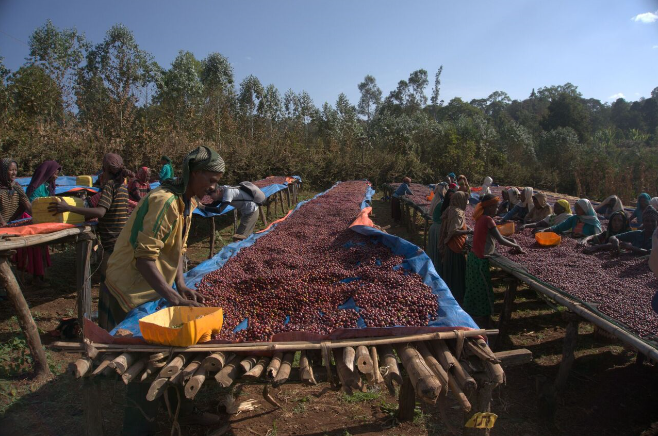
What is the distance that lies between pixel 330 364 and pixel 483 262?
129 inches

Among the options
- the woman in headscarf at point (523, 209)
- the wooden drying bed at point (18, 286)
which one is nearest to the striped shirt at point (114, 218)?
the wooden drying bed at point (18, 286)

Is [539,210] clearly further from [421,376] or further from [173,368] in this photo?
[173,368]

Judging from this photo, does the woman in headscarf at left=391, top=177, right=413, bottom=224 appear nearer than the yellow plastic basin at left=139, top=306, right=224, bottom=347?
No

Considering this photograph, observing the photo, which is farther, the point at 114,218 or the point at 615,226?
the point at 615,226

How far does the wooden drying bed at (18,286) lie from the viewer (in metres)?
3.10

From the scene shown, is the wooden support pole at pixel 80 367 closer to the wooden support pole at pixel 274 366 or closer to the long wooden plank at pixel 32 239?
the wooden support pole at pixel 274 366

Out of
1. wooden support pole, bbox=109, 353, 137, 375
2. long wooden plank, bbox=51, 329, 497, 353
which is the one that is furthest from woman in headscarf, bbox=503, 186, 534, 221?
wooden support pole, bbox=109, 353, 137, 375

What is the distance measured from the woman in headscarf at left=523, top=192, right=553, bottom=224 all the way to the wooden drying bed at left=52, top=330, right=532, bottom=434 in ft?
18.1

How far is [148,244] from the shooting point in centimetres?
210

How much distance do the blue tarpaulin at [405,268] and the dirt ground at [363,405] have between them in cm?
64

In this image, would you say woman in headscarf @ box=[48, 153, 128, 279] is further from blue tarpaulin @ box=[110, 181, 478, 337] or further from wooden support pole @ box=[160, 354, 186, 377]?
wooden support pole @ box=[160, 354, 186, 377]

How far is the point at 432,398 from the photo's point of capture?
1.66 m

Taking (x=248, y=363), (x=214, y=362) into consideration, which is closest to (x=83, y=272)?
(x=214, y=362)

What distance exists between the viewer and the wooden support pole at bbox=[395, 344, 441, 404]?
164 centimetres
